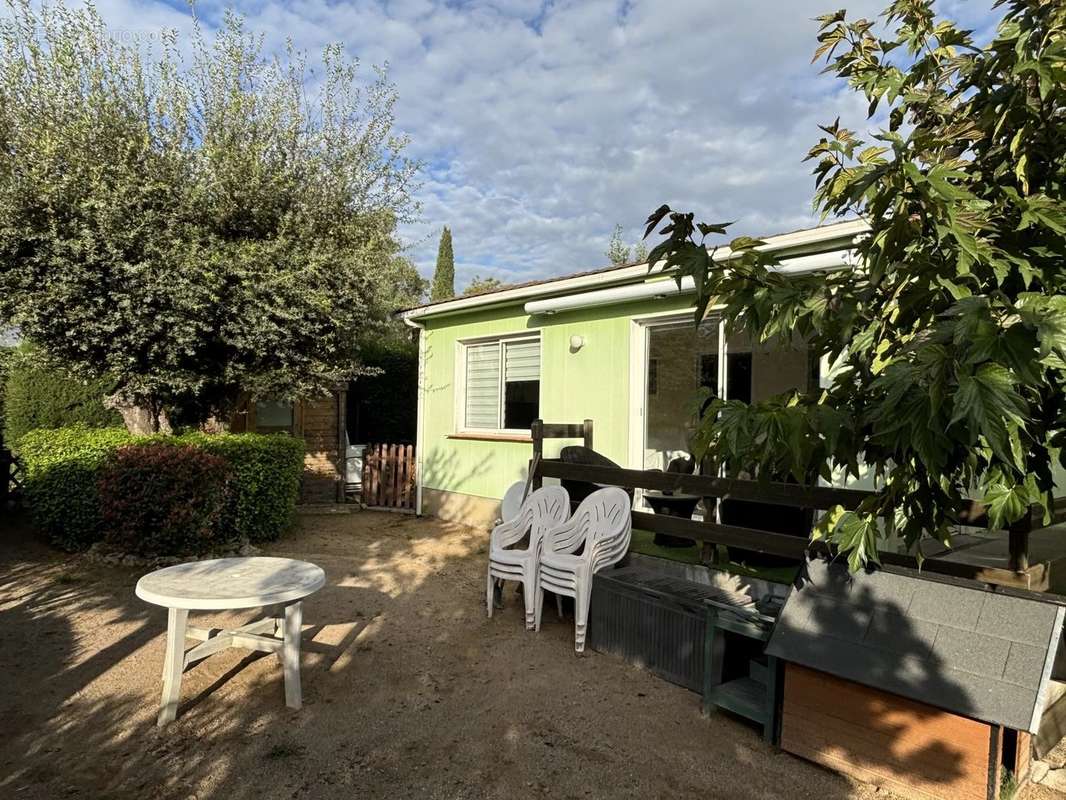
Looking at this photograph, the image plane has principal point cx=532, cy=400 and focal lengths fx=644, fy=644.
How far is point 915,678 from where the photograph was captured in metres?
2.47

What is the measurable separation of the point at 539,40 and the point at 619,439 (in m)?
5.18

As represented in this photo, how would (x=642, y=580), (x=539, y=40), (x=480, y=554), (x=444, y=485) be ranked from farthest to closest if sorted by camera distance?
(x=444, y=485) → (x=539, y=40) → (x=480, y=554) → (x=642, y=580)

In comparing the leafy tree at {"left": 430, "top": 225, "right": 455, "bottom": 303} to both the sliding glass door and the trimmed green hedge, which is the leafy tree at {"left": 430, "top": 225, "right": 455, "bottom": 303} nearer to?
the sliding glass door

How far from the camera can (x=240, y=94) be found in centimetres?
739

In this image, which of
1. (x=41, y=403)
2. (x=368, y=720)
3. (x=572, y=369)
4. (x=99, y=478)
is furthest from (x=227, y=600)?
(x=41, y=403)

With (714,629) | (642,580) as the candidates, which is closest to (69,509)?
(642,580)

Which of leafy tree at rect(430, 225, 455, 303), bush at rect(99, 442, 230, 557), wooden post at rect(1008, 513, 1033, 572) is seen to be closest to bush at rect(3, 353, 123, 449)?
bush at rect(99, 442, 230, 557)

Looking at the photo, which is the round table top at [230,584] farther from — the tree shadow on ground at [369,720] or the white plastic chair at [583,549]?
the white plastic chair at [583,549]

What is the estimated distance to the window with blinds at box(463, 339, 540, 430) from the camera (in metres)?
8.23

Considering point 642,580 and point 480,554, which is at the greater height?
point 642,580

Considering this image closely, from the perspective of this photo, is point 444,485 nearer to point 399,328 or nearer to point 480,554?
point 480,554

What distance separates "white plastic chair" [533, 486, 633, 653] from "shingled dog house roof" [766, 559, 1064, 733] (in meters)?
1.58

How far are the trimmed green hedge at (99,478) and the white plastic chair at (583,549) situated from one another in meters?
3.87

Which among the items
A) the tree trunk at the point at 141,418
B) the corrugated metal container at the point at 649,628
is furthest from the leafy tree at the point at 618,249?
the corrugated metal container at the point at 649,628
